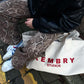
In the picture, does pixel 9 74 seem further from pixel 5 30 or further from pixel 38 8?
pixel 38 8

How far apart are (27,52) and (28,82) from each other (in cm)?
56

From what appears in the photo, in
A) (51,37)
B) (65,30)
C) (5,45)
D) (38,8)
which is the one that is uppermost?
(38,8)

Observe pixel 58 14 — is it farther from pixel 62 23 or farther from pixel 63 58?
pixel 63 58

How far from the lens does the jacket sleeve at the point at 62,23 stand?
1285mm

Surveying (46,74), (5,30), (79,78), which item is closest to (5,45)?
(5,30)

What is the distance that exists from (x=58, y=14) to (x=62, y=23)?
0.13 meters

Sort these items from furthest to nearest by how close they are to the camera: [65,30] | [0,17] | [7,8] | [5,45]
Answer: [5,45]
[0,17]
[7,8]
[65,30]

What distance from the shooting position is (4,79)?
189 cm

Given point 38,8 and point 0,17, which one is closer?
point 38,8

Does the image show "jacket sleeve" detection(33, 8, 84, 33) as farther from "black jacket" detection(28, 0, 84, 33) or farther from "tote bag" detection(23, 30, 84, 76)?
"tote bag" detection(23, 30, 84, 76)

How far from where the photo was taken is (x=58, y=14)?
1401 mm

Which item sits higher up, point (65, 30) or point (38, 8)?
point (38, 8)

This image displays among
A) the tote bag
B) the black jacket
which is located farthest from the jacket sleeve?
the tote bag

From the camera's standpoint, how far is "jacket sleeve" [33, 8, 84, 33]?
1.29m
